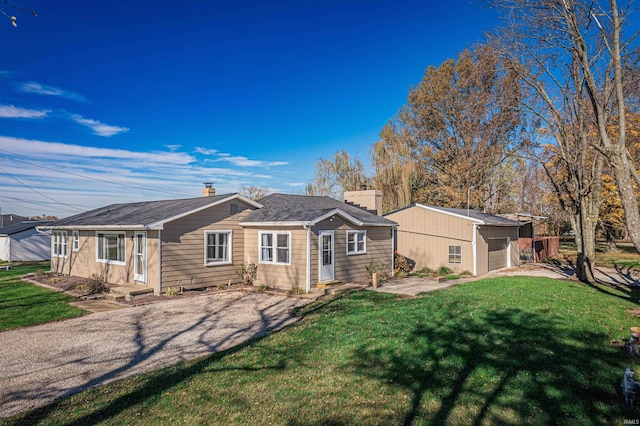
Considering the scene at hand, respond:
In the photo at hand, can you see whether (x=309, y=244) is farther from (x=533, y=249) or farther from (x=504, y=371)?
(x=533, y=249)

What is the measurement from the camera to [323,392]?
18.1 ft

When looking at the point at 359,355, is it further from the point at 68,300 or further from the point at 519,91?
the point at 519,91

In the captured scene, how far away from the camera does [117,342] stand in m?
8.73

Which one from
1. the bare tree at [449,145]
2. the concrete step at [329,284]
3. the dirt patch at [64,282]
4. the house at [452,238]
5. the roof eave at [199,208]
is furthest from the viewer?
the bare tree at [449,145]

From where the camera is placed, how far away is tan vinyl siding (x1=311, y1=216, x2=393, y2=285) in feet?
48.4

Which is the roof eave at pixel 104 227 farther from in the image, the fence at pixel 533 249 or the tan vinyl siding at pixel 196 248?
the fence at pixel 533 249

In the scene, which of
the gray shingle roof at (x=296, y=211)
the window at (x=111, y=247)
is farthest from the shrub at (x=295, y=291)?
the window at (x=111, y=247)

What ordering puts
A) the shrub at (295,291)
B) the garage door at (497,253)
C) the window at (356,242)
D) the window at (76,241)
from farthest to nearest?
the garage door at (497,253) → the window at (76,241) → the window at (356,242) → the shrub at (295,291)

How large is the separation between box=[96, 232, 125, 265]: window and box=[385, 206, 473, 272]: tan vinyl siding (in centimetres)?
1366

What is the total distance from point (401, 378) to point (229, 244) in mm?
11453

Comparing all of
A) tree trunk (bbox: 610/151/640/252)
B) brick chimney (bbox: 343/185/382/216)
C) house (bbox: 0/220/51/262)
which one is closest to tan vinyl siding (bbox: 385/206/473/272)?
brick chimney (bbox: 343/185/382/216)

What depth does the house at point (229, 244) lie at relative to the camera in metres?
14.3

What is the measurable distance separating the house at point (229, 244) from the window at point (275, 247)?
38mm

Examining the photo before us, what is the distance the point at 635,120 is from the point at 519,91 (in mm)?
9503
